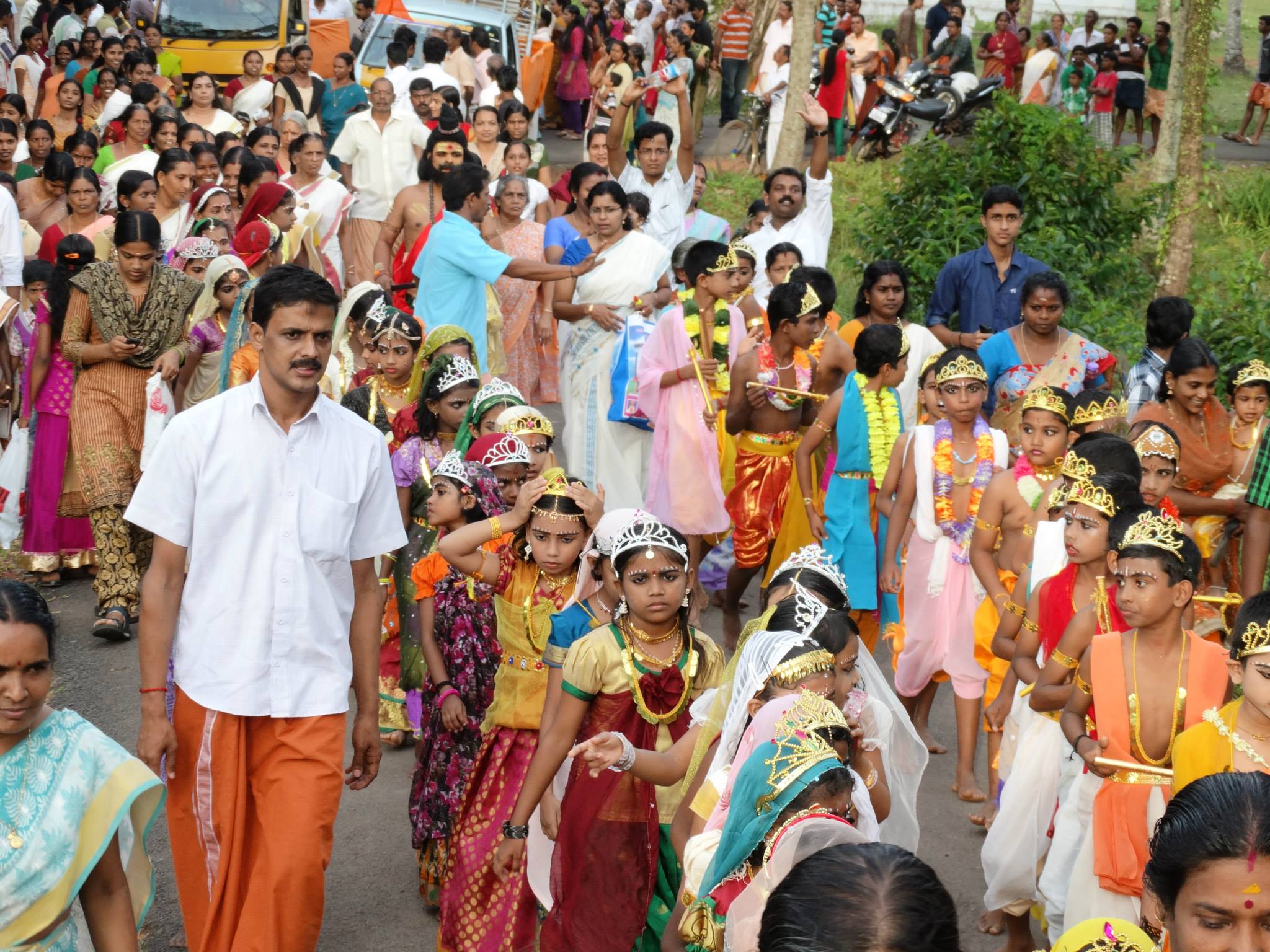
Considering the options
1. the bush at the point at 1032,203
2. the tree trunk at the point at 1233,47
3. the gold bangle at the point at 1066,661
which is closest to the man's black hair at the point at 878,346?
the gold bangle at the point at 1066,661

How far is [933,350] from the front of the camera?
8.82 m

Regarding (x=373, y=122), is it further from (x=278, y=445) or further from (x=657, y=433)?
(x=278, y=445)

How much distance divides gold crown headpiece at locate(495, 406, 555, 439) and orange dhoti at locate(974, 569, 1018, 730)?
1914 millimetres

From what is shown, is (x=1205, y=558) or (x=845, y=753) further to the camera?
(x=1205, y=558)

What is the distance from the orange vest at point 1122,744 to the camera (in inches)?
177

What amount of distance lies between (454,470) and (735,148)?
14.5 meters

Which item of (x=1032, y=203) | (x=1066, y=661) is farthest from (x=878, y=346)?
(x=1032, y=203)

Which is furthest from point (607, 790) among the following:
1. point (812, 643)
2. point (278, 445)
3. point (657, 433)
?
point (657, 433)

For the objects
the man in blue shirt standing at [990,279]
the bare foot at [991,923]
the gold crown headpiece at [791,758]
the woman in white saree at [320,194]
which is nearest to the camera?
the gold crown headpiece at [791,758]

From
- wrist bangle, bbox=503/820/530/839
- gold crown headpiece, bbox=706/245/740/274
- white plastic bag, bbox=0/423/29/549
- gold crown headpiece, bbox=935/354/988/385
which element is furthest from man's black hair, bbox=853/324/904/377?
white plastic bag, bbox=0/423/29/549

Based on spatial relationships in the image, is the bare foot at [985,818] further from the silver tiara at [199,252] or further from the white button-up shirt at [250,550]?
the silver tiara at [199,252]

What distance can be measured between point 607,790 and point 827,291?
429 cm

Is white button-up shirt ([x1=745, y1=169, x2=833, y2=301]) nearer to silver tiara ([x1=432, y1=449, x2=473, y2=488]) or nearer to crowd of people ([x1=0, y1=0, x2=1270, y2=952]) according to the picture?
crowd of people ([x1=0, y1=0, x2=1270, y2=952])

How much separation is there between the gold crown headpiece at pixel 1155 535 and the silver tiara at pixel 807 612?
93 centimetres
